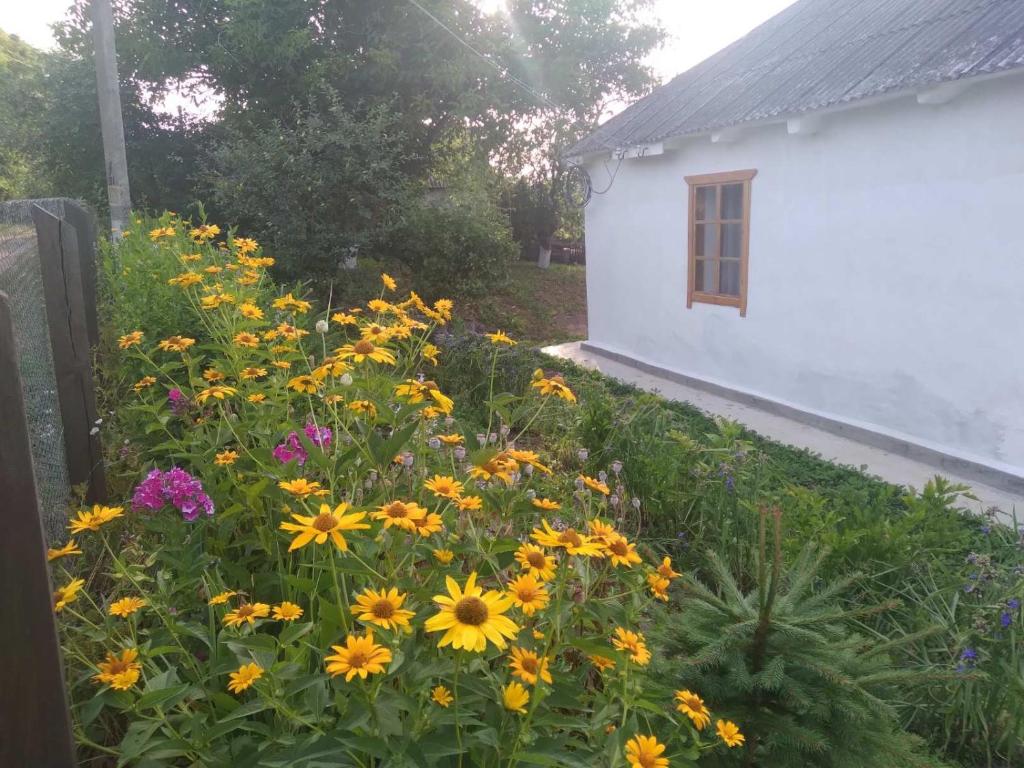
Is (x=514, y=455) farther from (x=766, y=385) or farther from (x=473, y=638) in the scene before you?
(x=766, y=385)

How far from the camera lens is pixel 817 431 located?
6.34 metres

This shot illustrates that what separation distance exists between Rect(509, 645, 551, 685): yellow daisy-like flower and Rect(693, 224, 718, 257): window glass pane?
22.0ft

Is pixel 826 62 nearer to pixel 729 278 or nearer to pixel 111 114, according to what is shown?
pixel 729 278

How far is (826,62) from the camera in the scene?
6.57 m

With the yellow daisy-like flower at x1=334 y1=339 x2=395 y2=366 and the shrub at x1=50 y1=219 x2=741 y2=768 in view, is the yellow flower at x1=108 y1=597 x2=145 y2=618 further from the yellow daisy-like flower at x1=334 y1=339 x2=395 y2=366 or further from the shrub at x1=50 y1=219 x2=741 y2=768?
the yellow daisy-like flower at x1=334 y1=339 x2=395 y2=366

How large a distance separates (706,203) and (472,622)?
7.13m

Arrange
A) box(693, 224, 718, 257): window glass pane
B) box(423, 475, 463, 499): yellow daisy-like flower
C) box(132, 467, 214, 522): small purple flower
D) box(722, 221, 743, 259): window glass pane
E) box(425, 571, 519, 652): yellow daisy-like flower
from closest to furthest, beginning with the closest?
Answer: box(425, 571, 519, 652): yellow daisy-like flower, box(423, 475, 463, 499): yellow daisy-like flower, box(132, 467, 214, 522): small purple flower, box(722, 221, 743, 259): window glass pane, box(693, 224, 718, 257): window glass pane

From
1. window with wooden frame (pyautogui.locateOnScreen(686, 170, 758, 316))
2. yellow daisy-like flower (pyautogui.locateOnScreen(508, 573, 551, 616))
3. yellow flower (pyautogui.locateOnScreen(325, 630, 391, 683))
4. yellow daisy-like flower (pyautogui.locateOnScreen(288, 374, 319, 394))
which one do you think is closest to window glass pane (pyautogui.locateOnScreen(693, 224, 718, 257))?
window with wooden frame (pyautogui.locateOnScreen(686, 170, 758, 316))

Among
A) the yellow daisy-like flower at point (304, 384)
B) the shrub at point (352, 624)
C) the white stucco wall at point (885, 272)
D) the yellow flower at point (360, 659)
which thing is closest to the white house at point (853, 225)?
the white stucco wall at point (885, 272)

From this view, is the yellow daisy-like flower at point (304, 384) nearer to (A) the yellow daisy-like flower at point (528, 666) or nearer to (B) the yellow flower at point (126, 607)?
(B) the yellow flower at point (126, 607)

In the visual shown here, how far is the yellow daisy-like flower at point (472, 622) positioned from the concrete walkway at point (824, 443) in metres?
4.08

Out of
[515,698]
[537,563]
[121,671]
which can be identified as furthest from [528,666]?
[121,671]

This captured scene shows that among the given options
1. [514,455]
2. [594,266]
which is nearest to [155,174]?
[594,266]

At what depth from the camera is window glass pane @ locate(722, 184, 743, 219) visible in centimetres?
719
